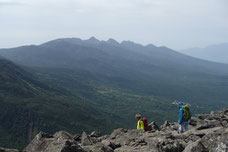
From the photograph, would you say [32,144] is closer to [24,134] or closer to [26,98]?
[24,134]

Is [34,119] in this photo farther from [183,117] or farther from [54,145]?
[54,145]

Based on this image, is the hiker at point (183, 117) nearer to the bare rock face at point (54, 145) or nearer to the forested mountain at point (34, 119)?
the bare rock face at point (54, 145)

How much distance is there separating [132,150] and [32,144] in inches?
314

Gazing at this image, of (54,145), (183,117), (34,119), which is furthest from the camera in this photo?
(34,119)

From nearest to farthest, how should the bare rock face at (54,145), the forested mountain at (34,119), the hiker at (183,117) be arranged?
the bare rock face at (54,145)
the hiker at (183,117)
the forested mountain at (34,119)

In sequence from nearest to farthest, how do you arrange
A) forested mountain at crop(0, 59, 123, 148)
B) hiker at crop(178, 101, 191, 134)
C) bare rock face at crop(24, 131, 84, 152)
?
bare rock face at crop(24, 131, 84, 152) → hiker at crop(178, 101, 191, 134) → forested mountain at crop(0, 59, 123, 148)

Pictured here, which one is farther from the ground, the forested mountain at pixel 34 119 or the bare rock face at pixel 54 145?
the bare rock face at pixel 54 145

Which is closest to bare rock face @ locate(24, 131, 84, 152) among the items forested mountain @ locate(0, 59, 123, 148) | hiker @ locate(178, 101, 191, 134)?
hiker @ locate(178, 101, 191, 134)

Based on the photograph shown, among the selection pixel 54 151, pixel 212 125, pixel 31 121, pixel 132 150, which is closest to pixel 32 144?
pixel 54 151

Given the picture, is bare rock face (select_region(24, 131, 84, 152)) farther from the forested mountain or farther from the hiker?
the forested mountain

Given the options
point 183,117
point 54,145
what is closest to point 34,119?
point 183,117

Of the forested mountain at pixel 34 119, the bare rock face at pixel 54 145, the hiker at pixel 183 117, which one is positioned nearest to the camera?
the bare rock face at pixel 54 145

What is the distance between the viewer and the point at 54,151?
48.5 feet

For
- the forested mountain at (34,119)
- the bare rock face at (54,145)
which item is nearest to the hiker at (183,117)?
the bare rock face at (54,145)
